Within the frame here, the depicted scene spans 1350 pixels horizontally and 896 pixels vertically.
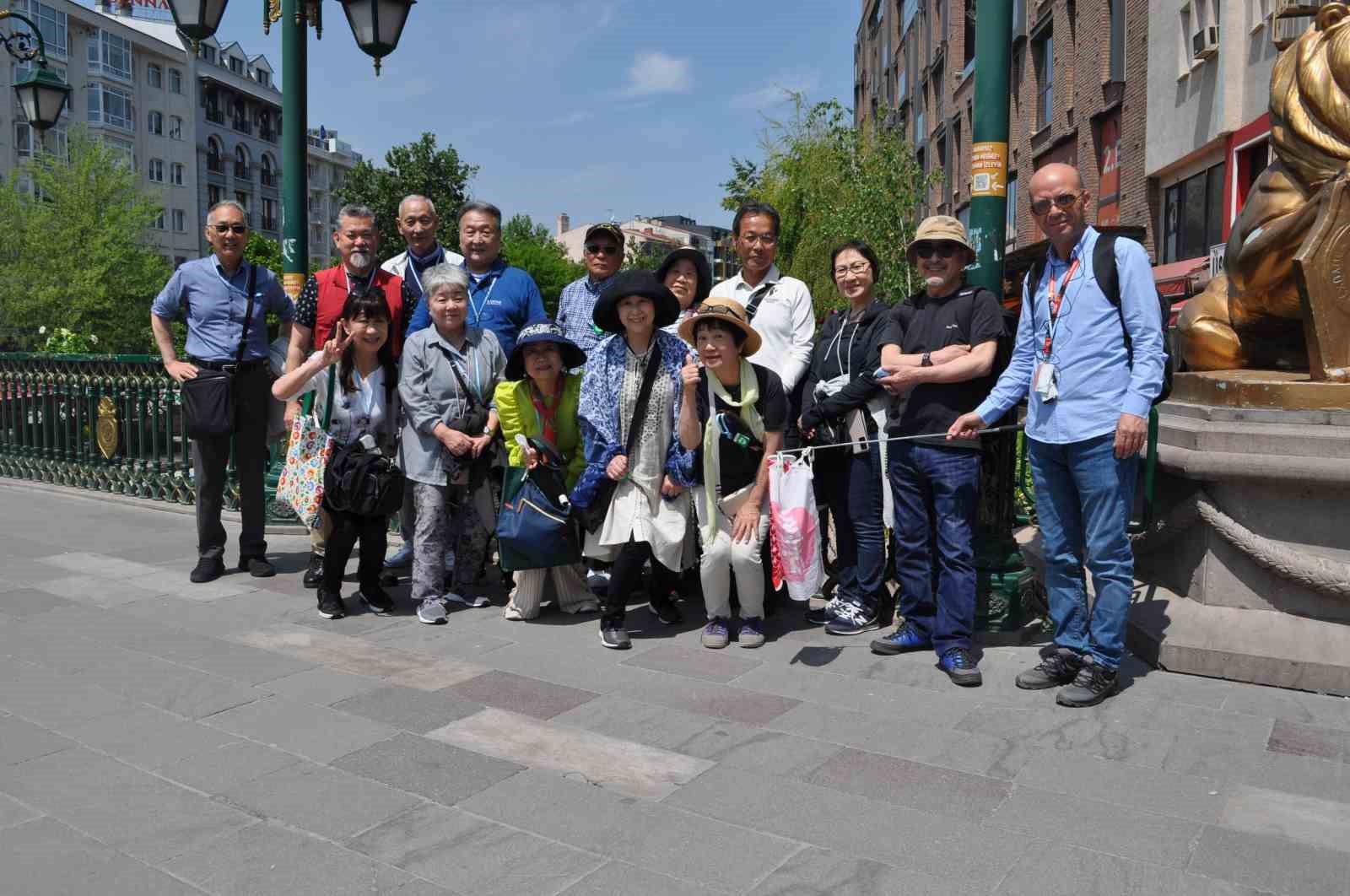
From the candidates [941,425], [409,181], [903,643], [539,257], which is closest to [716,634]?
[903,643]

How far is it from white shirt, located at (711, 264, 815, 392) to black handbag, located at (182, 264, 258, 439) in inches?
127

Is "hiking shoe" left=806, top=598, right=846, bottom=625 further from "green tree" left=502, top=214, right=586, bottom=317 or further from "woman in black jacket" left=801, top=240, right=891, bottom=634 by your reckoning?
"green tree" left=502, top=214, right=586, bottom=317

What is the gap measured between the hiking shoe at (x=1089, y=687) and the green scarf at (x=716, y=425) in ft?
5.95

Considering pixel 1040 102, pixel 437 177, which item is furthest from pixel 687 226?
pixel 1040 102

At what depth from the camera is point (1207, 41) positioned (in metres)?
17.8

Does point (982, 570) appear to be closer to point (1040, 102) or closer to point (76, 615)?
point (76, 615)

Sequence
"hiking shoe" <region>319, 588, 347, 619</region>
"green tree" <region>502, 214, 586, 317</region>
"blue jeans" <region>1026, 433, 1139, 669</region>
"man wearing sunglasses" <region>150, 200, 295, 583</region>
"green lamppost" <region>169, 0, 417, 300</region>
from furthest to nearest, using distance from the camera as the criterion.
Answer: "green tree" <region>502, 214, 586, 317</region>, "green lamppost" <region>169, 0, 417, 300</region>, "man wearing sunglasses" <region>150, 200, 295, 583</region>, "hiking shoe" <region>319, 588, 347, 619</region>, "blue jeans" <region>1026, 433, 1139, 669</region>

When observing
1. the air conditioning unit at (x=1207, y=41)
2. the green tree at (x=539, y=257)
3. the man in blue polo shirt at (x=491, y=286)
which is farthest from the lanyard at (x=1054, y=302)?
the green tree at (x=539, y=257)

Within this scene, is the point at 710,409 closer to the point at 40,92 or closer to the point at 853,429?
the point at 853,429

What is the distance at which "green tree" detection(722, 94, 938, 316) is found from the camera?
75.7 ft

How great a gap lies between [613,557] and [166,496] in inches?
240

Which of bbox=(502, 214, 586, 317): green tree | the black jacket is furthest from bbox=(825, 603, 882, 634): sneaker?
bbox=(502, 214, 586, 317): green tree

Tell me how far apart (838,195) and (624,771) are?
22.8 metres

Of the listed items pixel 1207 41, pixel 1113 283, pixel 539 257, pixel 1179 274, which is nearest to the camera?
pixel 1113 283
